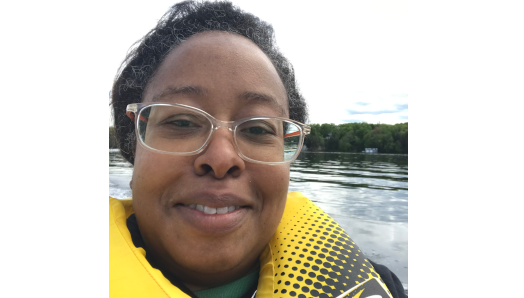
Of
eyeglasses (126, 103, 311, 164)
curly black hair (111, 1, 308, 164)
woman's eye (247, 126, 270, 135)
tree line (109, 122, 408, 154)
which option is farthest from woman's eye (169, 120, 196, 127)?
tree line (109, 122, 408, 154)

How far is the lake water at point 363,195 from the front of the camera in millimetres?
3443

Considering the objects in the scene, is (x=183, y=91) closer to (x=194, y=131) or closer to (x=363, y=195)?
(x=194, y=131)

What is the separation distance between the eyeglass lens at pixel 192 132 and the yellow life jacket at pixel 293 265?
0.32 meters

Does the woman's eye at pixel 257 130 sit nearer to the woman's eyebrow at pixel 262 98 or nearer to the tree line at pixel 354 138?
the woman's eyebrow at pixel 262 98

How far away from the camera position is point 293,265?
3.64ft

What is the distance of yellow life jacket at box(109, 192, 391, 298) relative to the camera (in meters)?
0.81

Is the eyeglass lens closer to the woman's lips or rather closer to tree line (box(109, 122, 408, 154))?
the woman's lips

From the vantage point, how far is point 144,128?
3.26 feet

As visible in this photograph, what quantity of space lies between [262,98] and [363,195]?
24.6ft

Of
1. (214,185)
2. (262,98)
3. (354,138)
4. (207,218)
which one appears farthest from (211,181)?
(354,138)

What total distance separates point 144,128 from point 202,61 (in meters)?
0.32
